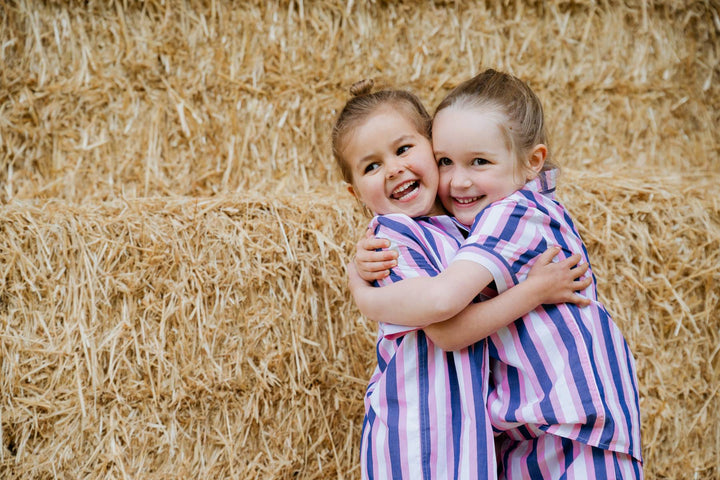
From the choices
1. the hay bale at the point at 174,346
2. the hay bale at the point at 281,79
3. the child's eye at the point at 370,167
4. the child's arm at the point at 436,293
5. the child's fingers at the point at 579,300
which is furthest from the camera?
the hay bale at the point at 281,79

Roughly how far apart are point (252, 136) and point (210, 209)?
18.0 inches

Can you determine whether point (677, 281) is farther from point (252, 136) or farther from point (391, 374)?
point (252, 136)

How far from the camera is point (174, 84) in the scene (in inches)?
74.4

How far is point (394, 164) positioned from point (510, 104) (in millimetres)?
221

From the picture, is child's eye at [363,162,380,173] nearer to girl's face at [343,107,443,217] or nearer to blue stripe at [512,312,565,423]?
girl's face at [343,107,443,217]

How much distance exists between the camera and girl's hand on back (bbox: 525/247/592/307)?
1045 millimetres

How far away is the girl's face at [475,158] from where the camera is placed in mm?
1116

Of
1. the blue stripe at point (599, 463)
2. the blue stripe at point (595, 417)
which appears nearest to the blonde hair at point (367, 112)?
the blue stripe at point (595, 417)

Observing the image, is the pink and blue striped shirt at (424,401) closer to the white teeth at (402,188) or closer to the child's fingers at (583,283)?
the white teeth at (402,188)

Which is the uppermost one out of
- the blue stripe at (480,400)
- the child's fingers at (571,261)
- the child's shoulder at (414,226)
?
the child's shoulder at (414,226)

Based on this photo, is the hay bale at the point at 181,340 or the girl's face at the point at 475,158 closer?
the girl's face at the point at 475,158

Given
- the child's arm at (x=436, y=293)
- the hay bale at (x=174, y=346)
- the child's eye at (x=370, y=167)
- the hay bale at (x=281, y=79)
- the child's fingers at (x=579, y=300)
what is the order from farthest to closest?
the hay bale at (x=281, y=79) → the hay bale at (x=174, y=346) → the child's eye at (x=370, y=167) → the child's fingers at (x=579, y=300) → the child's arm at (x=436, y=293)

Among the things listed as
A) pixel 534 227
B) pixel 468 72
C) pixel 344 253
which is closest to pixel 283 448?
pixel 344 253

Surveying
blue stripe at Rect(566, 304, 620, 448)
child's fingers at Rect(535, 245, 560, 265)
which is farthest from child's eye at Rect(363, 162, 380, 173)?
blue stripe at Rect(566, 304, 620, 448)
